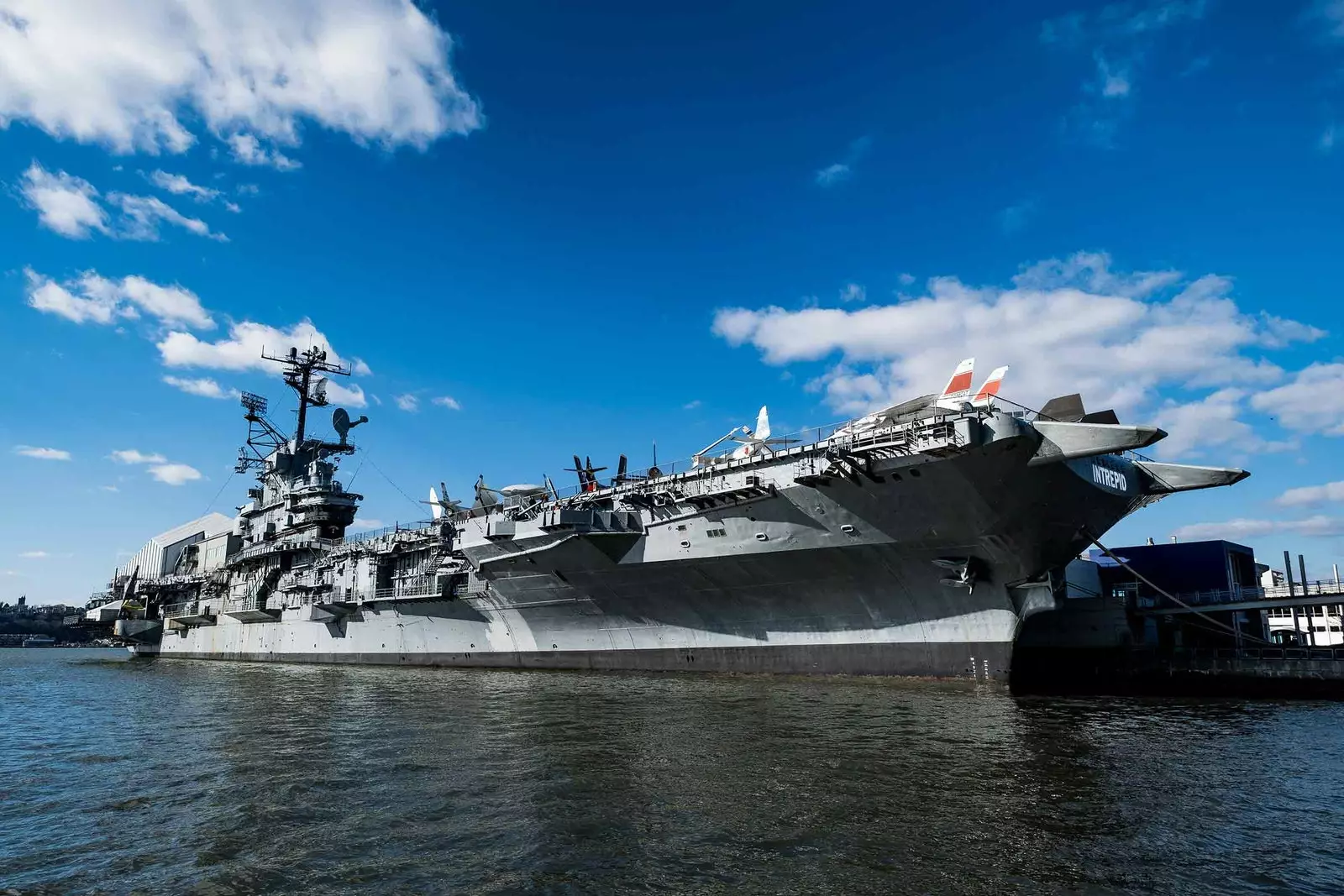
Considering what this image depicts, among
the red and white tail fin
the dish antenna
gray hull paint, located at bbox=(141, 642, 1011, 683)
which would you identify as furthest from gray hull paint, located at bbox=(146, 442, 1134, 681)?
the dish antenna

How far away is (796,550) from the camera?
18422mm

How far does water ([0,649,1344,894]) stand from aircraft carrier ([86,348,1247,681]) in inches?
115

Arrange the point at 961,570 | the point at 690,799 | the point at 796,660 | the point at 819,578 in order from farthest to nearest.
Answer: the point at 796,660 → the point at 819,578 → the point at 961,570 → the point at 690,799

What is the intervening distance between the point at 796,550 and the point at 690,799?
1040 centimetres

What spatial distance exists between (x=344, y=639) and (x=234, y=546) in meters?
15.0

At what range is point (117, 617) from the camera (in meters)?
50.3

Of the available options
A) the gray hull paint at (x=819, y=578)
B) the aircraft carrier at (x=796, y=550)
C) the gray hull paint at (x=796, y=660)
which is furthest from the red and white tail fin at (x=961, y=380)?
the gray hull paint at (x=796, y=660)

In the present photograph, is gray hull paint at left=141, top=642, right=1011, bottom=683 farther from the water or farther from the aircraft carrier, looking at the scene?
the water

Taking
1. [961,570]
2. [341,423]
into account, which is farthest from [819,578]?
[341,423]

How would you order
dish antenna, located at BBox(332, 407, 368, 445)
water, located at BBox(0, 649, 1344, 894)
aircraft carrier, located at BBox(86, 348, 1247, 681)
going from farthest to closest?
dish antenna, located at BBox(332, 407, 368, 445) → aircraft carrier, located at BBox(86, 348, 1247, 681) → water, located at BBox(0, 649, 1344, 894)

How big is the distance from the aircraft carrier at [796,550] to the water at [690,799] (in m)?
2.92

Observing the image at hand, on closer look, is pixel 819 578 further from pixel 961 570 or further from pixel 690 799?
pixel 690 799

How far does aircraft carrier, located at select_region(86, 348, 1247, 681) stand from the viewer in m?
16.4

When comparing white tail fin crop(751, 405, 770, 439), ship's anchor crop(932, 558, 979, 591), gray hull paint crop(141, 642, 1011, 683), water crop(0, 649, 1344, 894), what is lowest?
water crop(0, 649, 1344, 894)
